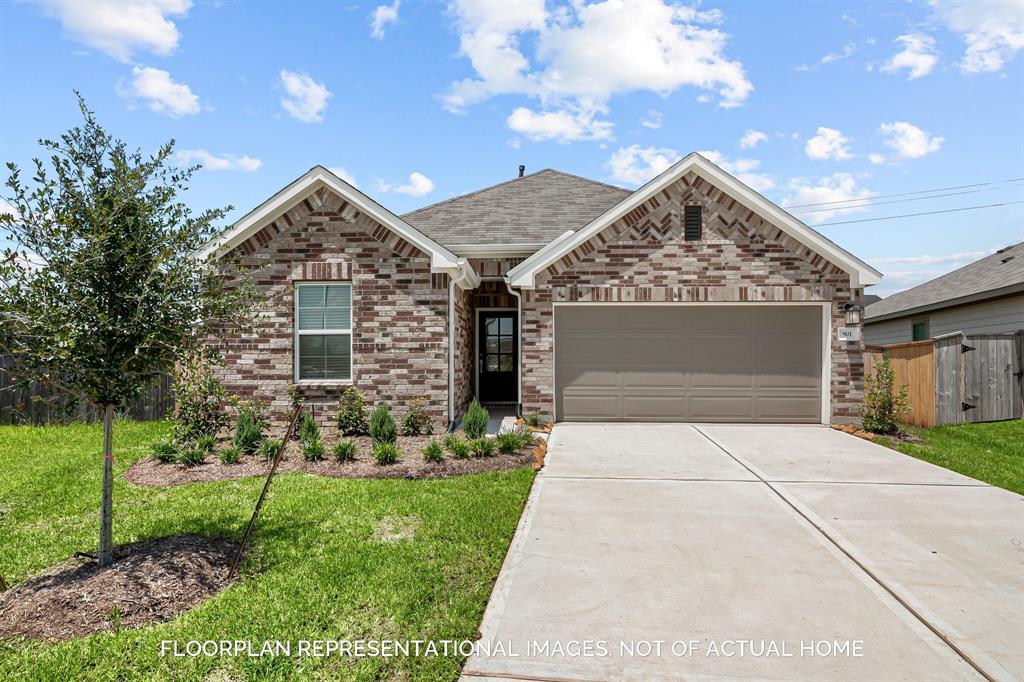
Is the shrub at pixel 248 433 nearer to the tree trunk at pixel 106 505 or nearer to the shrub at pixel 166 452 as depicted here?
the shrub at pixel 166 452

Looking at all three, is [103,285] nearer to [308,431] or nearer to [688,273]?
[308,431]

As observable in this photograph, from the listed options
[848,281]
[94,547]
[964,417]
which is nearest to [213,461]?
[94,547]

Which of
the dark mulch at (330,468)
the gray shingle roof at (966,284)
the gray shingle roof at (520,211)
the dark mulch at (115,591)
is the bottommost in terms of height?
the dark mulch at (115,591)

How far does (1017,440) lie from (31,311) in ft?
43.3

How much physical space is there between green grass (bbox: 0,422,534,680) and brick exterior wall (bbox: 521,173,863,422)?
177 inches

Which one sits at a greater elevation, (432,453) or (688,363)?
(688,363)

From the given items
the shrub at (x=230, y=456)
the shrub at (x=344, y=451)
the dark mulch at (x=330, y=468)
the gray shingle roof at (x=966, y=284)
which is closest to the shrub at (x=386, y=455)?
the dark mulch at (x=330, y=468)

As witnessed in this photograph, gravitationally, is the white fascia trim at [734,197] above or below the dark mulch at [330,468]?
above

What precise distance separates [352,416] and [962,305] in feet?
53.1

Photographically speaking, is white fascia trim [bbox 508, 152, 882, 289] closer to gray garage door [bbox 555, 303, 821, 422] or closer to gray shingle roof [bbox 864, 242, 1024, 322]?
gray garage door [bbox 555, 303, 821, 422]

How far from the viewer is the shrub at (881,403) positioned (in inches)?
396

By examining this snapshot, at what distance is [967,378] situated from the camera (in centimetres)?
1105

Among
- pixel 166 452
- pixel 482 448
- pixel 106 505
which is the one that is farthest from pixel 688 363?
pixel 106 505

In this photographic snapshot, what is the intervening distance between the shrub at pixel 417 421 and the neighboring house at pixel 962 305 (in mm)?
13645
